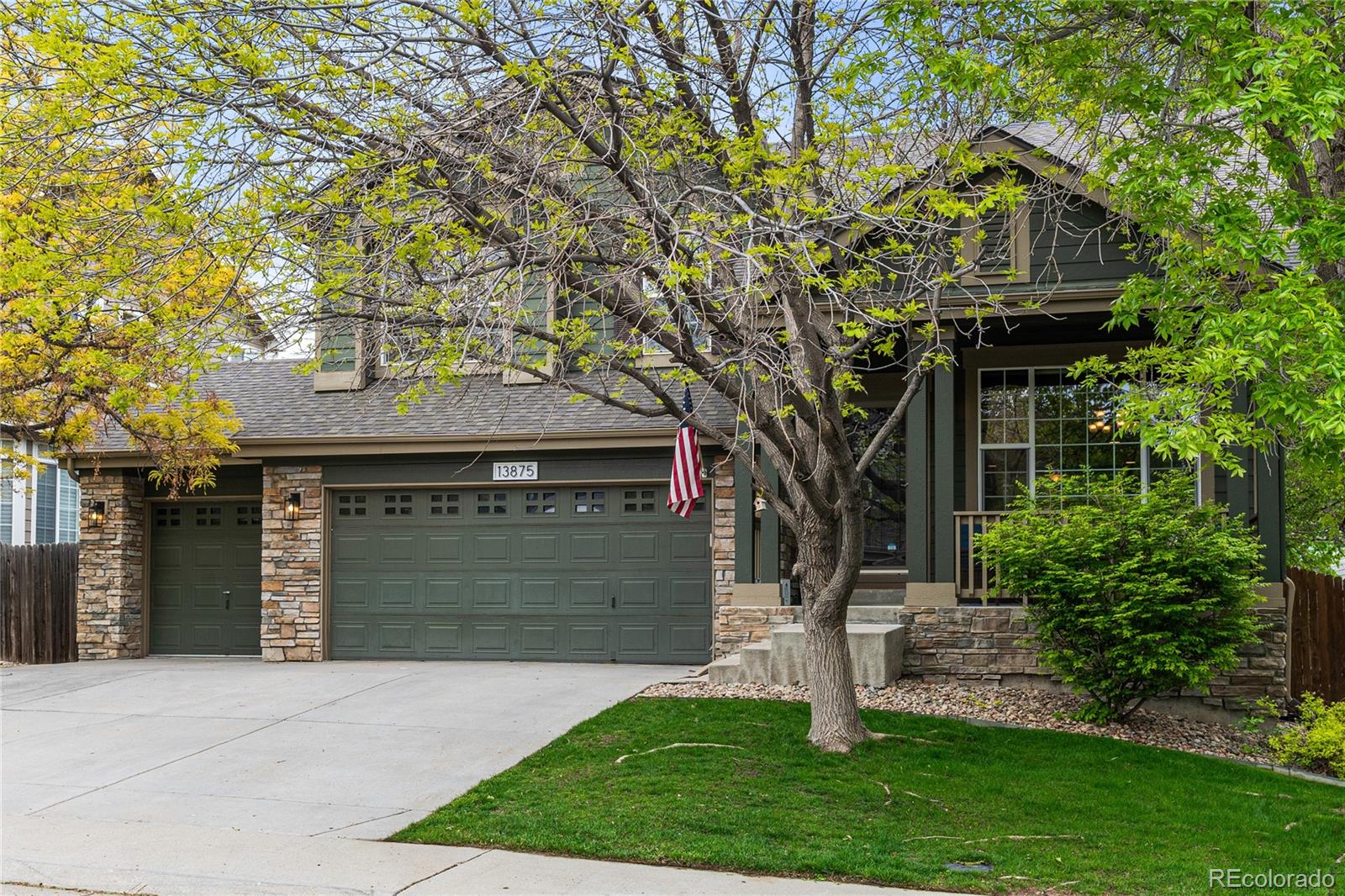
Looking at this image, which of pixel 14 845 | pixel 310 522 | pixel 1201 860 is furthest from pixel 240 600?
pixel 1201 860

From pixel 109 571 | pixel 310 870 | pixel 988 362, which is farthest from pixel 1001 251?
pixel 109 571

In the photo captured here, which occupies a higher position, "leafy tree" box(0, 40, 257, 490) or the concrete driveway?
"leafy tree" box(0, 40, 257, 490)

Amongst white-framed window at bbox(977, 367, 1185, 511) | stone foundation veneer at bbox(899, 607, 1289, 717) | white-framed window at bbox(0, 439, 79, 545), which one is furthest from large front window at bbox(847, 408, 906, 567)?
white-framed window at bbox(0, 439, 79, 545)

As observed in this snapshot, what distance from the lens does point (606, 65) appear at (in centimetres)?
686

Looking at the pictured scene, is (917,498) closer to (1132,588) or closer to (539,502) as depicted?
(1132,588)

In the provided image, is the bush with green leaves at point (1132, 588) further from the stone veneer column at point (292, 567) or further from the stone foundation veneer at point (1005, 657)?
the stone veneer column at point (292, 567)

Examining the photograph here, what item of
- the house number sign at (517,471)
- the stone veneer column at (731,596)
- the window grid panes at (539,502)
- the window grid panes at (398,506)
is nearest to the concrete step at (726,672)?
the stone veneer column at (731,596)

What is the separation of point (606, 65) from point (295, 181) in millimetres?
2254

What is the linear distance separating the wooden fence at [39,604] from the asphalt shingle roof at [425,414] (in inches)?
75.4

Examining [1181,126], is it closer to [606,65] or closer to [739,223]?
[739,223]

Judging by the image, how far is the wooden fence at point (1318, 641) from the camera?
1130cm

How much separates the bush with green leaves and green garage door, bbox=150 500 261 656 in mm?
9551

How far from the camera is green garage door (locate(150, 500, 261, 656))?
15.0 metres

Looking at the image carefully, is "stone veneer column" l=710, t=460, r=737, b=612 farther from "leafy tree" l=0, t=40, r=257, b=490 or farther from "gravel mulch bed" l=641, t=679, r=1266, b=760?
"leafy tree" l=0, t=40, r=257, b=490
